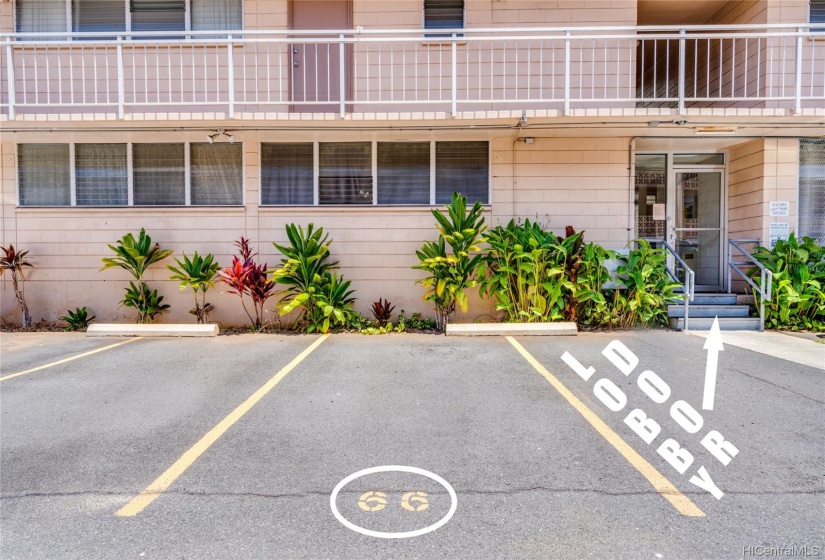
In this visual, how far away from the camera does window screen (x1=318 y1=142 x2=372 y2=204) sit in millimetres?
8438

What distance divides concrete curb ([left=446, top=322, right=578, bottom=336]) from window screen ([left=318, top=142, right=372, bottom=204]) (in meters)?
2.97

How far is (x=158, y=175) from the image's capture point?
8500 millimetres

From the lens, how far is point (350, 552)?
2293 mm

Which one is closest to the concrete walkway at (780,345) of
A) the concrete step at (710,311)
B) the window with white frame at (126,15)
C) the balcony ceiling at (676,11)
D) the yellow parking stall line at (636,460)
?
the concrete step at (710,311)

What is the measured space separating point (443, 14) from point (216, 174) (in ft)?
16.9

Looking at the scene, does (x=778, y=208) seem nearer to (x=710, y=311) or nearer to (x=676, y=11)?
(x=710, y=311)

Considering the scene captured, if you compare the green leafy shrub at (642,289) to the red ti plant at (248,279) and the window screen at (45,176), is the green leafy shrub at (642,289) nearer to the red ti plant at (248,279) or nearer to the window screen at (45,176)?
the red ti plant at (248,279)

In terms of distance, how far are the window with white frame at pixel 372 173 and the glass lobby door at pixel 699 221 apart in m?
4.19

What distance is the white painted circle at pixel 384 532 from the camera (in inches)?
95.3

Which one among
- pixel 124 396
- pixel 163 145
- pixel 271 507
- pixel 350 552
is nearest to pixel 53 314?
pixel 163 145

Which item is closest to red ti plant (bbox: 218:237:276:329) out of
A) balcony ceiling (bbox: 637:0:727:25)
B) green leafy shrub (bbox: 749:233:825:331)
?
green leafy shrub (bbox: 749:233:825:331)

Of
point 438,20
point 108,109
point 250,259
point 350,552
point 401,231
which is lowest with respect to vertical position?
point 350,552

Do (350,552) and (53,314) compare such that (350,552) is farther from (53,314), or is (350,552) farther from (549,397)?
(53,314)

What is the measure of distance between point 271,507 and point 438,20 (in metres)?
8.61
